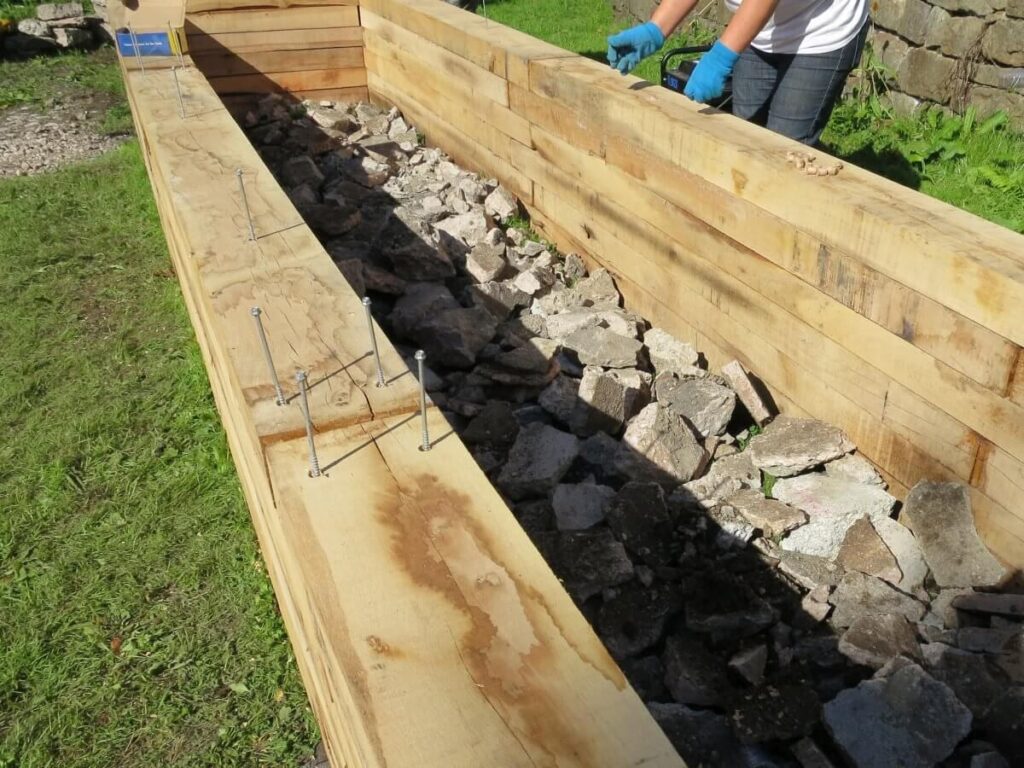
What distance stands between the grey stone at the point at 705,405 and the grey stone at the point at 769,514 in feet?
1.24

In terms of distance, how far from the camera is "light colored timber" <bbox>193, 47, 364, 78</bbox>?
627 centimetres

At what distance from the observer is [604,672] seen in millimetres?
1548

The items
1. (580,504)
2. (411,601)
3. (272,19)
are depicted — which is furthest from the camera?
(272,19)

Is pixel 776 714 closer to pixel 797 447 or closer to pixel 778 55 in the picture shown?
pixel 797 447

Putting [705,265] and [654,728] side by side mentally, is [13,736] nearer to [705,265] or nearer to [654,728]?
[654,728]

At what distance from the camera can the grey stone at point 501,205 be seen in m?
4.85

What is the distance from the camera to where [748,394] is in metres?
3.22

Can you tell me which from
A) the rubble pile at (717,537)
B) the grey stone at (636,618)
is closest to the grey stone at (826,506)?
the rubble pile at (717,537)

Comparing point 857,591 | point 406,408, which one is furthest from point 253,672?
point 857,591

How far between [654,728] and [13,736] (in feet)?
5.78

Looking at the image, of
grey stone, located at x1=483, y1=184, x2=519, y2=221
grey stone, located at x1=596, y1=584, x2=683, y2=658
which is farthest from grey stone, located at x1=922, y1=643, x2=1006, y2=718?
grey stone, located at x1=483, y1=184, x2=519, y2=221

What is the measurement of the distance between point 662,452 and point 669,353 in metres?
0.70

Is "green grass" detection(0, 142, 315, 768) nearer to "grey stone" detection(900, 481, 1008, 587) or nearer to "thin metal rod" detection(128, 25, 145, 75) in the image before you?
"thin metal rod" detection(128, 25, 145, 75)

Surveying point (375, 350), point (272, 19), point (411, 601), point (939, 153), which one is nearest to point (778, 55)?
point (939, 153)
